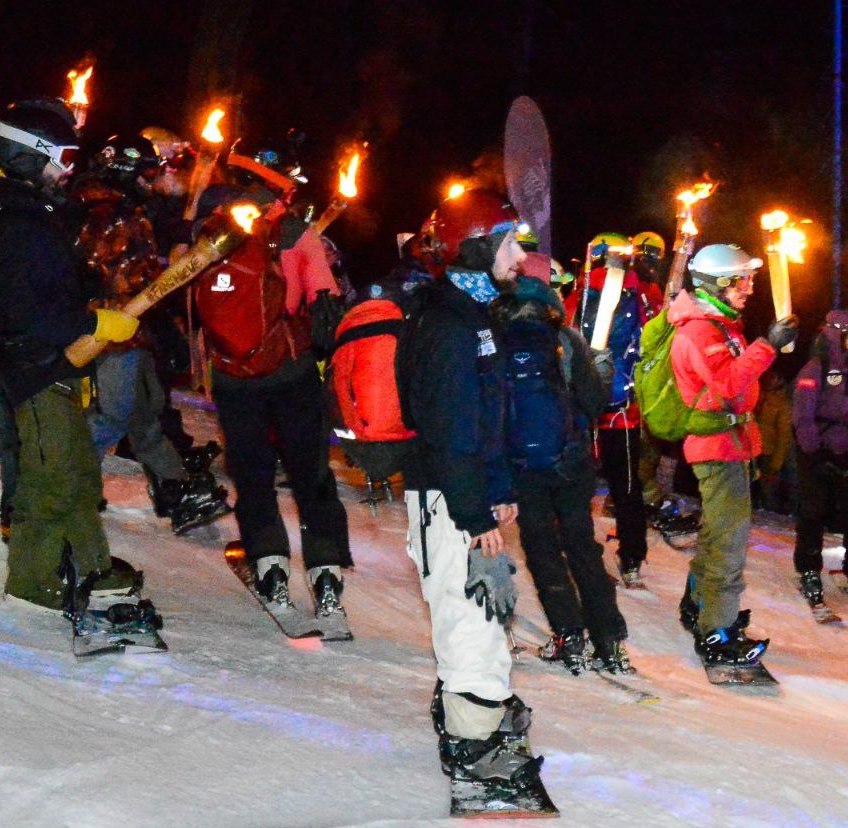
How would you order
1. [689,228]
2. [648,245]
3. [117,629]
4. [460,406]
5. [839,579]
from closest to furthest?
1. [460,406]
2. [117,629]
3. [689,228]
4. [648,245]
5. [839,579]

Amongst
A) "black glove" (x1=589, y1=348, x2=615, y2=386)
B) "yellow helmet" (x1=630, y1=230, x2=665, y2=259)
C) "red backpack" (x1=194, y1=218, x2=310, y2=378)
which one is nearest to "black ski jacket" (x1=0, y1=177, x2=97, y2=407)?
"red backpack" (x1=194, y1=218, x2=310, y2=378)

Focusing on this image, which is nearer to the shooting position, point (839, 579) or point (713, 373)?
point (713, 373)

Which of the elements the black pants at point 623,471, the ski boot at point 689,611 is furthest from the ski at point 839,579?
the ski boot at point 689,611

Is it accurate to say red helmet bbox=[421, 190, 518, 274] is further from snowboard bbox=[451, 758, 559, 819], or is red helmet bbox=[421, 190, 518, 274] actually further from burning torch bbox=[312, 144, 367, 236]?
burning torch bbox=[312, 144, 367, 236]

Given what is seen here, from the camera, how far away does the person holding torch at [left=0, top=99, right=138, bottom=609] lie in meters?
4.98

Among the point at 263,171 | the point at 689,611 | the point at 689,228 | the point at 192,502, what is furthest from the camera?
the point at 689,228

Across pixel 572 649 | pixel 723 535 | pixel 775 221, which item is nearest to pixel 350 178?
pixel 775 221

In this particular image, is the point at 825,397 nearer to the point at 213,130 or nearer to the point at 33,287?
the point at 213,130

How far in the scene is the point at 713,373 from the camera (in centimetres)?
634

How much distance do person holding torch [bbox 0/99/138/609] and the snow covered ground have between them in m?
0.38

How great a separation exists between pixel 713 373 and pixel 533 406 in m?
1.26

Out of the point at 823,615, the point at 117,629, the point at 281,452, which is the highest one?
the point at 281,452

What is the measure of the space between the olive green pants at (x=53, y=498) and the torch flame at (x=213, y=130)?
254cm

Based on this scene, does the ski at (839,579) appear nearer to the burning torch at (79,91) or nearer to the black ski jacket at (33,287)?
the burning torch at (79,91)
